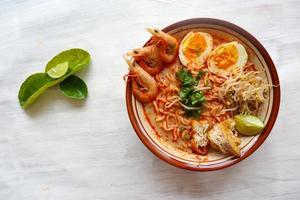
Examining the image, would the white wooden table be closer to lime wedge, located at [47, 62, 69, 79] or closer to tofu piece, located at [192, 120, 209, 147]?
lime wedge, located at [47, 62, 69, 79]

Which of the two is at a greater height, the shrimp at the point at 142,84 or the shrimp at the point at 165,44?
the shrimp at the point at 165,44

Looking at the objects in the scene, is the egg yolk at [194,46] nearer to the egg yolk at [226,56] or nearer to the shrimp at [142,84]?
the egg yolk at [226,56]

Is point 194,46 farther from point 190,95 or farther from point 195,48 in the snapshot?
point 190,95

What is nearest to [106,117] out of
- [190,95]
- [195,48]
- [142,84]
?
[142,84]

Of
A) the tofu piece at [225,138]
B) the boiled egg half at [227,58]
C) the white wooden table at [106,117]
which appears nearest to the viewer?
the tofu piece at [225,138]

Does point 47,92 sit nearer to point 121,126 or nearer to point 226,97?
point 121,126

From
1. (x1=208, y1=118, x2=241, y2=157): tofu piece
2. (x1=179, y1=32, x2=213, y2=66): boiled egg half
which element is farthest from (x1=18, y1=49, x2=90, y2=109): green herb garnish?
(x1=208, y1=118, x2=241, y2=157): tofu piece

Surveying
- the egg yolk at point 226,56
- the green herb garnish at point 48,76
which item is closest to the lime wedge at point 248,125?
the egg yolk at point 226,56
